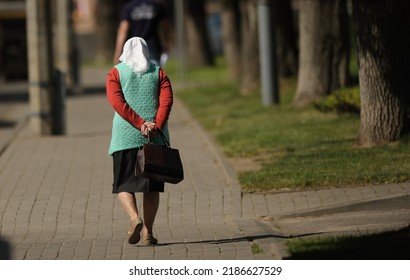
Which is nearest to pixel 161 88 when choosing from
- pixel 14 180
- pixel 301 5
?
pixel 14 180

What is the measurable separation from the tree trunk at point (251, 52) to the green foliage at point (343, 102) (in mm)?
5295

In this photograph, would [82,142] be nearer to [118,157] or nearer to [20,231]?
[20,231]

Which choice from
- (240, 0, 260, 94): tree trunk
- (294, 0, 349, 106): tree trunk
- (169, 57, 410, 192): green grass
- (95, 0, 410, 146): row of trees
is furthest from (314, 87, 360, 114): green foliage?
(240, 0, 260, 94): tree trunk

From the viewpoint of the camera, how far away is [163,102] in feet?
30.4

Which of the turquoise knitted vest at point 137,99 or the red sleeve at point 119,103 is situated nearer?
the red sleeve at point 119,103

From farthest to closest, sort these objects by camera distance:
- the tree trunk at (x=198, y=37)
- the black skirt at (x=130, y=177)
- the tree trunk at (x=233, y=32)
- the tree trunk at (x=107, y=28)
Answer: the tree trunk at (x=107, y=28) → the tree trunk at (x=198, y=37) → the tree trunk at (x=233, y=32) → the black skirt at (x=130, y=177)

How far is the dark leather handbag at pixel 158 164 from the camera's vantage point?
29.3 feet

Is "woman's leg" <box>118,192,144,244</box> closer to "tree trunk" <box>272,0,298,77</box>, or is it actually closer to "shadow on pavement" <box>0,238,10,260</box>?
"shadow on pavement" <box>0,238,10,260</box>

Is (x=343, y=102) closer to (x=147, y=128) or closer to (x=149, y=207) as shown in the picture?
(x=149, y=207)

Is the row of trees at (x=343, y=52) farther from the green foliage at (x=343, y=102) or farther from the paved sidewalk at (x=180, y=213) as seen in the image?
the paved sidewalk at (x=180, y=213)

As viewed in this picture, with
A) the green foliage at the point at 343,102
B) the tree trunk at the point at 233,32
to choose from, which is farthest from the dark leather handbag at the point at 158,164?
the tree trunk at the point at 233,32

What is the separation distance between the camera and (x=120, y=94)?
9.24 m

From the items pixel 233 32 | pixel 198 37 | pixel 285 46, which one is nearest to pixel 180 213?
pixel 285 46

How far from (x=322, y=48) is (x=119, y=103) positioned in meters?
10.3
